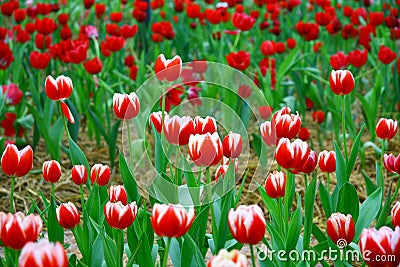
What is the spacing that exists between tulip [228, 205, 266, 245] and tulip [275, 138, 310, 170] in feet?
0.73

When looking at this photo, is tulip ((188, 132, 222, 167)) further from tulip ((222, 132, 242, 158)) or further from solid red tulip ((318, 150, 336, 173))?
solid red tulip ((318, 150, 336, 173))

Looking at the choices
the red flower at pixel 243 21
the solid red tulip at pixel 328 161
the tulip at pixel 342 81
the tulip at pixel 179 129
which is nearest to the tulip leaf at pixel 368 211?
the solid red tulip at pixel 328 161

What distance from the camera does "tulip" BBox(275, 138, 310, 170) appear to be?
1.17m

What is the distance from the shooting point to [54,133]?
250cm

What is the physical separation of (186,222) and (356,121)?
8.04 ft

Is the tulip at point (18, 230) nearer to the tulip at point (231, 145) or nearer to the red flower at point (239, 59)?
the tulip at point (231, 145)

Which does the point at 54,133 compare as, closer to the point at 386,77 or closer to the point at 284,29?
the point at 386,77

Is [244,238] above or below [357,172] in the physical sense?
above

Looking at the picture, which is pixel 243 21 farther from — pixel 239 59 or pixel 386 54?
pixel 386 54

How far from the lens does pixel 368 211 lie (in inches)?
58.5

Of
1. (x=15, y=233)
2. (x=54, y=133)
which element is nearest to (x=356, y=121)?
(x=54, y=133)

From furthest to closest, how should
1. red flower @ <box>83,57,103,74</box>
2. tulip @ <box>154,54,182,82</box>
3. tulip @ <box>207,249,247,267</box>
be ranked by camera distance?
red flower @ <box>83,57,103,74</box>, tulip @ <box>154,54,182,82</box>, tulip @ <box>207,249,247,267</box>

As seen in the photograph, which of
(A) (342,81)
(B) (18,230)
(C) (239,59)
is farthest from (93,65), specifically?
(B) (18,230)

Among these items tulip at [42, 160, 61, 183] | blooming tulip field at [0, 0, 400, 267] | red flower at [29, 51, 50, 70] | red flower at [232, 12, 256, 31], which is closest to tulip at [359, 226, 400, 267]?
blooming tulip field at [0, 0, 400, 267]
